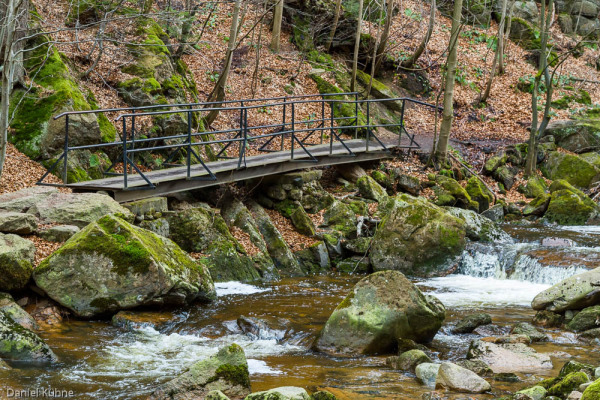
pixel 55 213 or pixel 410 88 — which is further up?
pixel 410 88

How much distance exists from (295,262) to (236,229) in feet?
4.57

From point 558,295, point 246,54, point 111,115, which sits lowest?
point 558,295

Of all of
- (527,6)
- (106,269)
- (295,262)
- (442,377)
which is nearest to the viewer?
(442,377)

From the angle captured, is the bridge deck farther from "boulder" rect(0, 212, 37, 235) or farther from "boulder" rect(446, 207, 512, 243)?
"boulder" rect(446, 207, 512, 243)

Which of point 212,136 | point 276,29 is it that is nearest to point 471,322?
point 212,136

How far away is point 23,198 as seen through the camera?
33.1 feet

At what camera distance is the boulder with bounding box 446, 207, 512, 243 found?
48.3 feet

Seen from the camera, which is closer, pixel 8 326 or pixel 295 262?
pixel 8 326

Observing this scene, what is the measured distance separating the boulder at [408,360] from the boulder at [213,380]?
205 centimetres

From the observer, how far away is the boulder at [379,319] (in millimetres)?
8305

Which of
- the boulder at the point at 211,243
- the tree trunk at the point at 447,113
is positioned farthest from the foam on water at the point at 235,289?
the tree trunk at the point at 447,113

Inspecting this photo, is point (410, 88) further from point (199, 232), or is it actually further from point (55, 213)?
point (55, 213)

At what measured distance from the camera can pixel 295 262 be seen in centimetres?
1325

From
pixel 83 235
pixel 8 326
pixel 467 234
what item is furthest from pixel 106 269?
pixel 467 234
